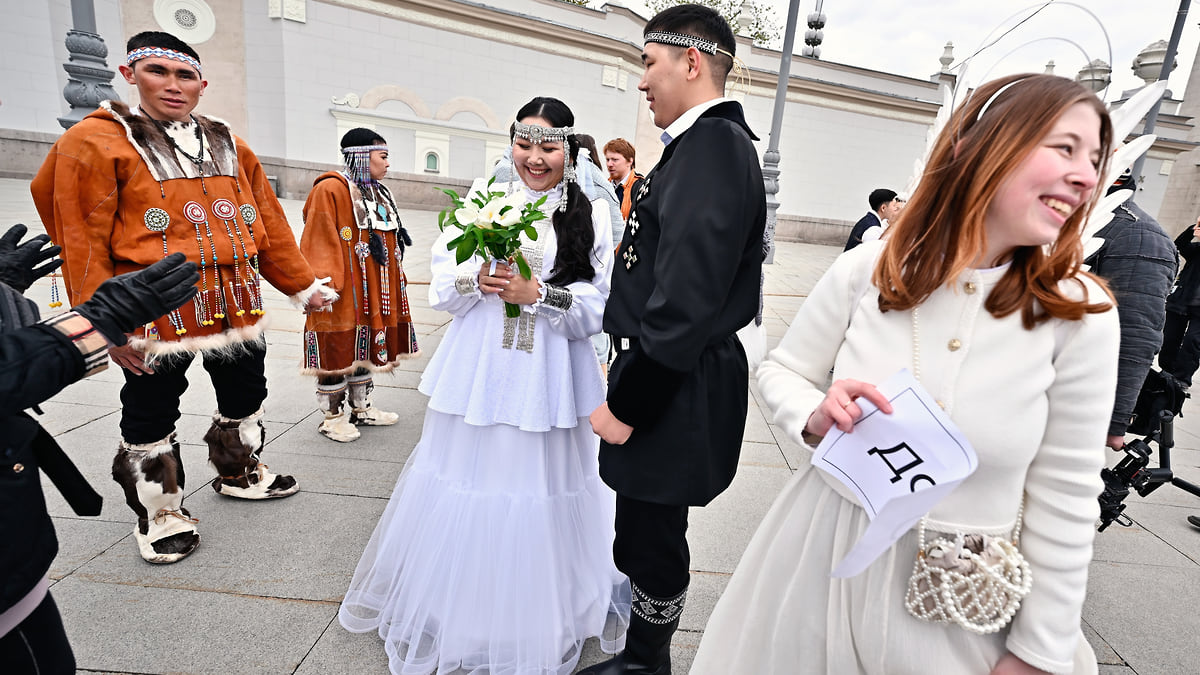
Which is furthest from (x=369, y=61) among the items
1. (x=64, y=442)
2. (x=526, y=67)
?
(x=64, y=442)

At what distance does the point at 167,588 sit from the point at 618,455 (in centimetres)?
226

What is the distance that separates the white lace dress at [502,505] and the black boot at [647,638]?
0.80 feet

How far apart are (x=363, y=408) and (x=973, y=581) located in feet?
13.9

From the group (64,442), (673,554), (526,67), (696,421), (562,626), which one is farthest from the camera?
(526,67)

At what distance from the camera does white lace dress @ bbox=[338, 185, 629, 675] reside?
2.24 m

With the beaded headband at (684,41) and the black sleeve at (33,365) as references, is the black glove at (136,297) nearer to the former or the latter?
the black sleeve at (33,365)

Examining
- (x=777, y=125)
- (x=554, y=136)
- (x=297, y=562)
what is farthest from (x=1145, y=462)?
(x=777, y=125)

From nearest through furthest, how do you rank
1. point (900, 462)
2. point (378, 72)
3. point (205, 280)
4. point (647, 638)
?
point (900, 462) < point (647, 638) < point (205, 280) < point (378, 72)

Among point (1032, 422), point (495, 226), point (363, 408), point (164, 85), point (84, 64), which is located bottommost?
point (363, 408)

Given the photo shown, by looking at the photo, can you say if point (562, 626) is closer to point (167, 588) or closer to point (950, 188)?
point (167, 588)

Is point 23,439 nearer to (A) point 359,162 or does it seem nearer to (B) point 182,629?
(B) point 182,629

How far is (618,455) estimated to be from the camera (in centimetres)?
184

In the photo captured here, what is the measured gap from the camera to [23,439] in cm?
141

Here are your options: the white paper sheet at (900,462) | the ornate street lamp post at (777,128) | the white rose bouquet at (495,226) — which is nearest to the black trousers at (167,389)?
the white rose bouquet at (495,226)
